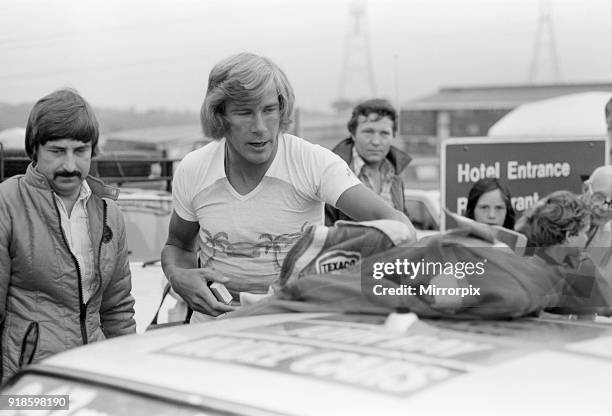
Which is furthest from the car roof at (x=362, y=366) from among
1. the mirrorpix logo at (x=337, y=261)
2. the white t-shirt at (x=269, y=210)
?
the white t-shirt at (x=269, y=210)

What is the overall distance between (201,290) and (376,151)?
2.68m

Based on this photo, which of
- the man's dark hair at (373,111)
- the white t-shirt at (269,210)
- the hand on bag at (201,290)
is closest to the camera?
the hand on bag at (201,290)

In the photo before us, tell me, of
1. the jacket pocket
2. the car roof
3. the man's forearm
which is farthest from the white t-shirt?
the car roof

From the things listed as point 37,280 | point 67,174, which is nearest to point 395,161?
point 67,174

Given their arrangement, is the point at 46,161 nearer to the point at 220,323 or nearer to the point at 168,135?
the point at 220,323

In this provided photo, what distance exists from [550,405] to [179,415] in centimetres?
55

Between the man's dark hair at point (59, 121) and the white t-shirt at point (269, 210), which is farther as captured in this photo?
the man's dark hair at point (59, 121)

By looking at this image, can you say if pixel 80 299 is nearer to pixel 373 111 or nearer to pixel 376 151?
pixel 376 151

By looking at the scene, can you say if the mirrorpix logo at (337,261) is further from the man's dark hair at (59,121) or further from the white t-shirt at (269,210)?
the man's dark hair at (59,121)

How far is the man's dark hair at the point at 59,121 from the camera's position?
9.70ft

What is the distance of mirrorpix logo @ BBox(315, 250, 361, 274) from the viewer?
218 cm

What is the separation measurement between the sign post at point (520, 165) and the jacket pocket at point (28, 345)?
353cm

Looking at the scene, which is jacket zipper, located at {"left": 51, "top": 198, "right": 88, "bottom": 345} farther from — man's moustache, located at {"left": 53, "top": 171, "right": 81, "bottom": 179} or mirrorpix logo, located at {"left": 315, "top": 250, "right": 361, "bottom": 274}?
mirrorpix logo, located at {"left": 315, "top": 250, "right": 361, "bottom": 274}

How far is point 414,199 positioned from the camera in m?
11.5
